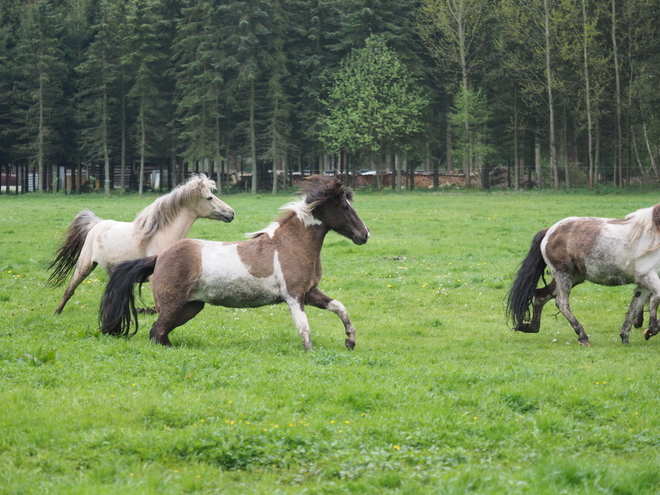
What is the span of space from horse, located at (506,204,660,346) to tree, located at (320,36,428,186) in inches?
1913

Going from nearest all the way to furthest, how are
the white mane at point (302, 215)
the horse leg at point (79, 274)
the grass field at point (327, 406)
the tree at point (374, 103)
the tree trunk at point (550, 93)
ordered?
the grass field at point (327, 406) → the white mane at point (302, 215) → the horse leg at point (79, 274) → the tree trunk at point (550, 93) → the tree at point (374, 103)

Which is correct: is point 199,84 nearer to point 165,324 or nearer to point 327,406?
point 165,324

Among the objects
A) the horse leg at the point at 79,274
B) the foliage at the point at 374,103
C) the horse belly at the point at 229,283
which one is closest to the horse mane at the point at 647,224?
the horse belly at the point at 229,283

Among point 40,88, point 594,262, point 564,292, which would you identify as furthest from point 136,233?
point 40,88

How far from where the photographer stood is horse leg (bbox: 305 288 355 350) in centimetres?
999

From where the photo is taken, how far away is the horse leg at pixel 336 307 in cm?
999

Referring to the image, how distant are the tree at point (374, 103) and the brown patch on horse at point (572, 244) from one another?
4875 cm

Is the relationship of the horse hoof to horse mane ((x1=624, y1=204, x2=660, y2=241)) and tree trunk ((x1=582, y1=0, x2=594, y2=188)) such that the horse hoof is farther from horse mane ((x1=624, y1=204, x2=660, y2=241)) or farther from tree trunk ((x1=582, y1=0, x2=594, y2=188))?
tree trunk ((x1=582, y1=0, x2=594, y2=188))

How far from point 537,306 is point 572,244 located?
118 cm

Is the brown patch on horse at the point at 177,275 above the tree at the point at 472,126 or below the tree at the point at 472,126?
below

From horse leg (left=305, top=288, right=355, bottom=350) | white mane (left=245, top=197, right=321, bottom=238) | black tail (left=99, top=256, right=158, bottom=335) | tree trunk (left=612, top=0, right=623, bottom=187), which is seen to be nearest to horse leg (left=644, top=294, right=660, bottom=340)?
horse leg (left=305, top=288, right=355, bottom=350)

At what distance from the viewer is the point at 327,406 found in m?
7.01

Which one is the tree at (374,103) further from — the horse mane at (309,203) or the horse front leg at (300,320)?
the horse front leg at (300,320)

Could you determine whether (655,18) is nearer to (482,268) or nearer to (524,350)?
(482,268)
